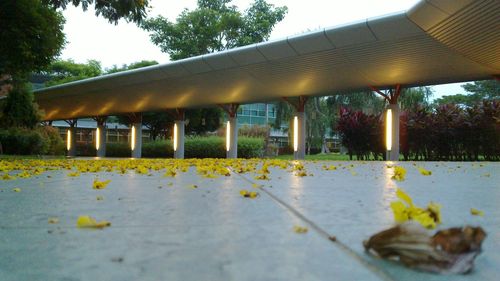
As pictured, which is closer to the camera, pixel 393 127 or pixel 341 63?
pixel 341 63

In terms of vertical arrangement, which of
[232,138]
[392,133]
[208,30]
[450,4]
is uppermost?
[208,30]

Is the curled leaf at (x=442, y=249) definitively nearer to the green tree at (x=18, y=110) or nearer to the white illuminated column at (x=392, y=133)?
the white illuminated column at (x=392, y=133)

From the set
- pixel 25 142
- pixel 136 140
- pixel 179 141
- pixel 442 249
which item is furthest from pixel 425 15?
pixel 136 140

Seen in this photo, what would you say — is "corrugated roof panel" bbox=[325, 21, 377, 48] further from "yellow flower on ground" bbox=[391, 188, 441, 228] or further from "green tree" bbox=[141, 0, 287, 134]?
"green tree" bbox=[141, 0, 287, 134]

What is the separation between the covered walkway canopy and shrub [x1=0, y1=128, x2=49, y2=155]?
4268 mm

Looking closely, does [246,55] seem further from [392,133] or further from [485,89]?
[485,89]

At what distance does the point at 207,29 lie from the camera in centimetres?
3416

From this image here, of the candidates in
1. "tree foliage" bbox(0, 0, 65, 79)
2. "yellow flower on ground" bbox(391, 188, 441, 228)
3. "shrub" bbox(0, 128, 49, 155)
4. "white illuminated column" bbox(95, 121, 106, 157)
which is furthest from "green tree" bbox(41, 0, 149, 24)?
"white illuminated column" bbox(95, 121, 106, 157)

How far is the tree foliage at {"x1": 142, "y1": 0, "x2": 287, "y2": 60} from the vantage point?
34.0m

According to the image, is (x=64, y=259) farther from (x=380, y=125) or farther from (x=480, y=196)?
(x=380, y=125)

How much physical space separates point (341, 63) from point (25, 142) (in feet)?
44.4

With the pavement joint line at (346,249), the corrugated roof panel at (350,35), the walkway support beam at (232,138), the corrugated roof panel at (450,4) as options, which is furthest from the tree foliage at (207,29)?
the pavement joint line at (346,249)

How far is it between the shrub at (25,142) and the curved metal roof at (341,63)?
14.0ft

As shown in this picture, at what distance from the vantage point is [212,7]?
3816 cm
